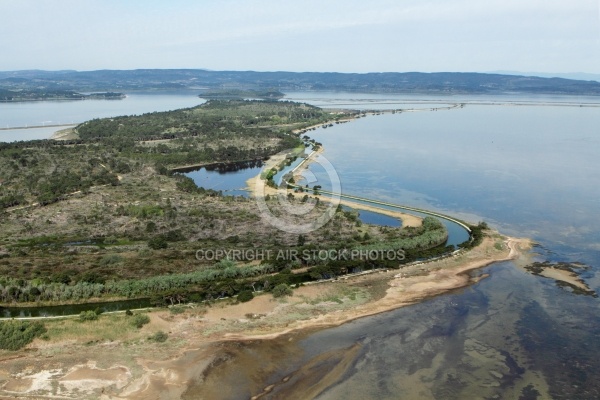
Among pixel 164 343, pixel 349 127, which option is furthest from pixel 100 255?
pixel 349 127

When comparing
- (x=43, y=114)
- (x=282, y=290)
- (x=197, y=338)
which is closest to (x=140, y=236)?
(x=282, y=290)

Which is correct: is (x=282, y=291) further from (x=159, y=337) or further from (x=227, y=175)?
(x=227, y=175)

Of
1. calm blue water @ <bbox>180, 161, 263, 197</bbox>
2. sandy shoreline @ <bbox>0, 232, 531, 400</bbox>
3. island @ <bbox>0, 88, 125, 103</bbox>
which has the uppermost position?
island @ <bbox>0, 88, 125, 103</bbox>

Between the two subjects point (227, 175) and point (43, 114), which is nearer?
point (227, 175)

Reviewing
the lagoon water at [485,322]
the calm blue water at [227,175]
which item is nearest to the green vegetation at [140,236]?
the calm blue water at [227,175]

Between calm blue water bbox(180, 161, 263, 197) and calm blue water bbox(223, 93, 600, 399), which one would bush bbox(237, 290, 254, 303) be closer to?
calm blue water bbox(223, 93, 600, 399)

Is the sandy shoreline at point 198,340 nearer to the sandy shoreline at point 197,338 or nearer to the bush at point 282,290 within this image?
the sandy shoreline at point 197,338

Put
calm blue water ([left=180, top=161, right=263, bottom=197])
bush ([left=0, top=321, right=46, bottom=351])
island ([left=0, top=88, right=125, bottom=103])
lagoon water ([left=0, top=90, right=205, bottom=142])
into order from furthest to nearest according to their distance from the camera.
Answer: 1. island ([left=0, top=88, right=125, bottom=103])
2. lagoon water ([left=0, top=90, right=205, bottom=142])
3. calm blue water ([left=180, top=161, right=263, bottom=197])
4. bush ([left=0, top=321, right=46, bottom=351])

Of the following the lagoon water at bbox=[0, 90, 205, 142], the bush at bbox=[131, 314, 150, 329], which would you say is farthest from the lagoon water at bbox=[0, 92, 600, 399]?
the lagoon water at bbox=[0, 90, 205, 142]
